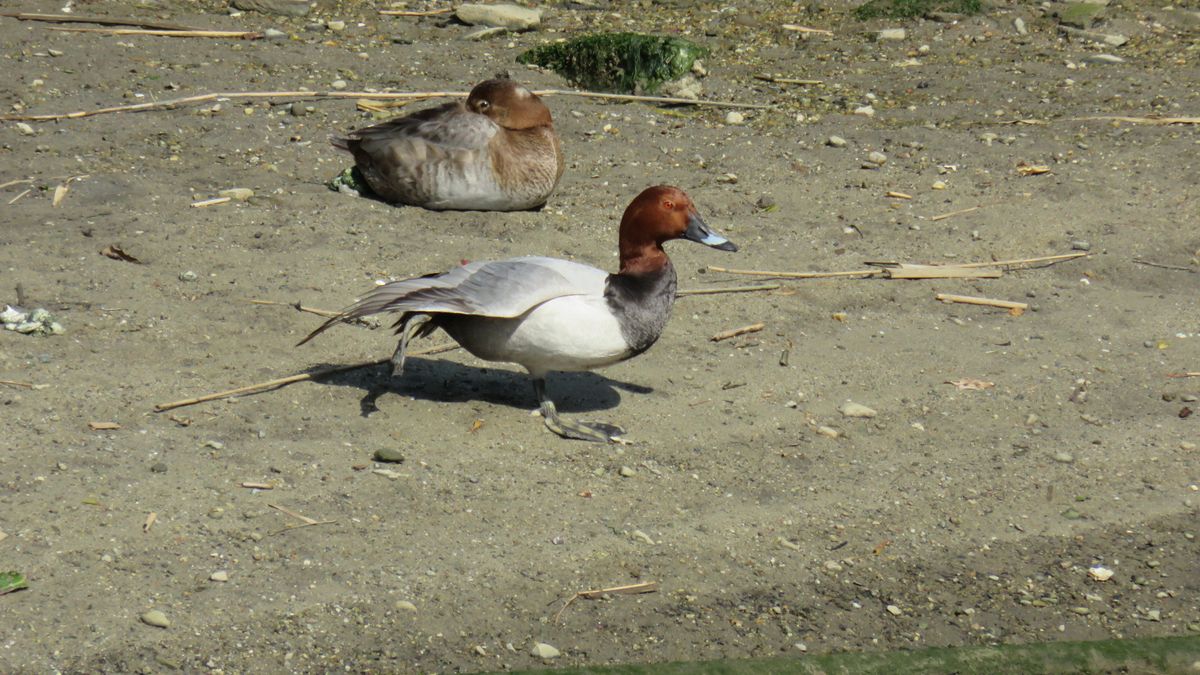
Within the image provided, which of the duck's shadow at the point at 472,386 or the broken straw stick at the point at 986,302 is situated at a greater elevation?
the broken straw stick at the point at 986,302

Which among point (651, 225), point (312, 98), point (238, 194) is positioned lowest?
point (238, 194)

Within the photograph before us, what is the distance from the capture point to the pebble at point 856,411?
535 centimetres

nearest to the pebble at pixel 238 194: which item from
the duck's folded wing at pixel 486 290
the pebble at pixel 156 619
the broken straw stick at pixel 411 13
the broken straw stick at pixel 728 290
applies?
the duck's folded wing at pixel 486 290

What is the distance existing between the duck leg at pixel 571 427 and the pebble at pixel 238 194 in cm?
240

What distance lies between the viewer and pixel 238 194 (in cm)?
689

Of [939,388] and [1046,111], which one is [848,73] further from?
[939,388]

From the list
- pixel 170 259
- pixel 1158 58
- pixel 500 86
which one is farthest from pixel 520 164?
pixel 1158 58

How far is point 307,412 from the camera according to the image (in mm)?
5051

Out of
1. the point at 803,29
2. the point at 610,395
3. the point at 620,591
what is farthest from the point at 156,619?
the point at 803,29

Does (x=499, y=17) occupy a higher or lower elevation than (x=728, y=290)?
higher

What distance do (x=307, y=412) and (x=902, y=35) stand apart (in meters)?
6.18

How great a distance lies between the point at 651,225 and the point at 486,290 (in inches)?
27.9

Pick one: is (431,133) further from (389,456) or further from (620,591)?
(620,591)

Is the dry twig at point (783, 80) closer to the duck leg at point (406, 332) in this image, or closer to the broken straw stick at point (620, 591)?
the duck leg at point (406, 332)
